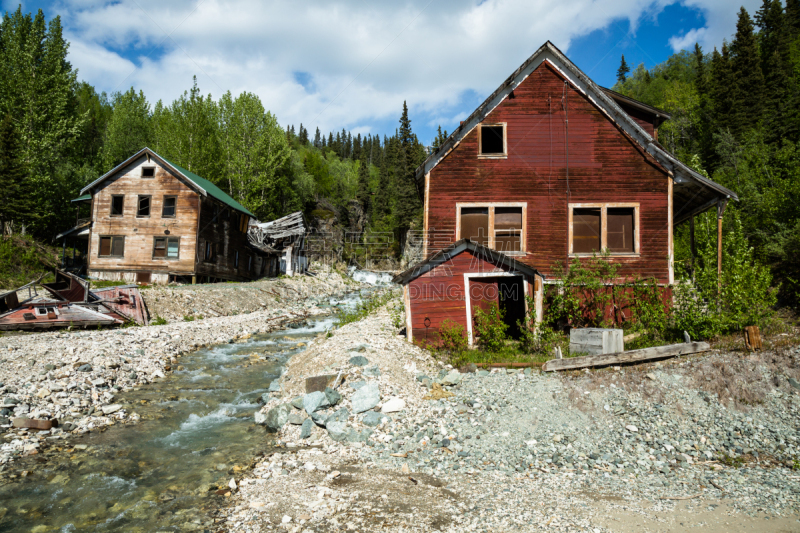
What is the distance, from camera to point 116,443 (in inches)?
325

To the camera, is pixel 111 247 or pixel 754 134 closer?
pixel 111 247

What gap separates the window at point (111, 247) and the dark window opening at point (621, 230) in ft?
98.5

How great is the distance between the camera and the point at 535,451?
7.45 meters

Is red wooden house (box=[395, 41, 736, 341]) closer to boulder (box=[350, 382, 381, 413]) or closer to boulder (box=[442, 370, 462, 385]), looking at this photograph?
boulder (box=[442, 370, 462, 385])

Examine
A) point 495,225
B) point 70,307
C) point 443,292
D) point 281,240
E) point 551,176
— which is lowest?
point 70,307

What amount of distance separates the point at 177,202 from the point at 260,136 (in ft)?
62.6

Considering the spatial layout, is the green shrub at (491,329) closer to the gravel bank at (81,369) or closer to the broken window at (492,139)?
the broken window at (492,139)

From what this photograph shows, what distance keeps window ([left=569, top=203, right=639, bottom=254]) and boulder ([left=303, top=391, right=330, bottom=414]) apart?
9.94 m

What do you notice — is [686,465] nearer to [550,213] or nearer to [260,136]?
[550,213]

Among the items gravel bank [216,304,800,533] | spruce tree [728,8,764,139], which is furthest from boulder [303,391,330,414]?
spruce tree [728,8,764,139]

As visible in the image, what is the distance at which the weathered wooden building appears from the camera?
1135 inches

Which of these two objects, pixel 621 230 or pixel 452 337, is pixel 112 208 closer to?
Answer: pixel 452 337

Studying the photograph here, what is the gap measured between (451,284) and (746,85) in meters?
49.5

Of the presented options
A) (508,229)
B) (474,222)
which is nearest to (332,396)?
(474,222)
